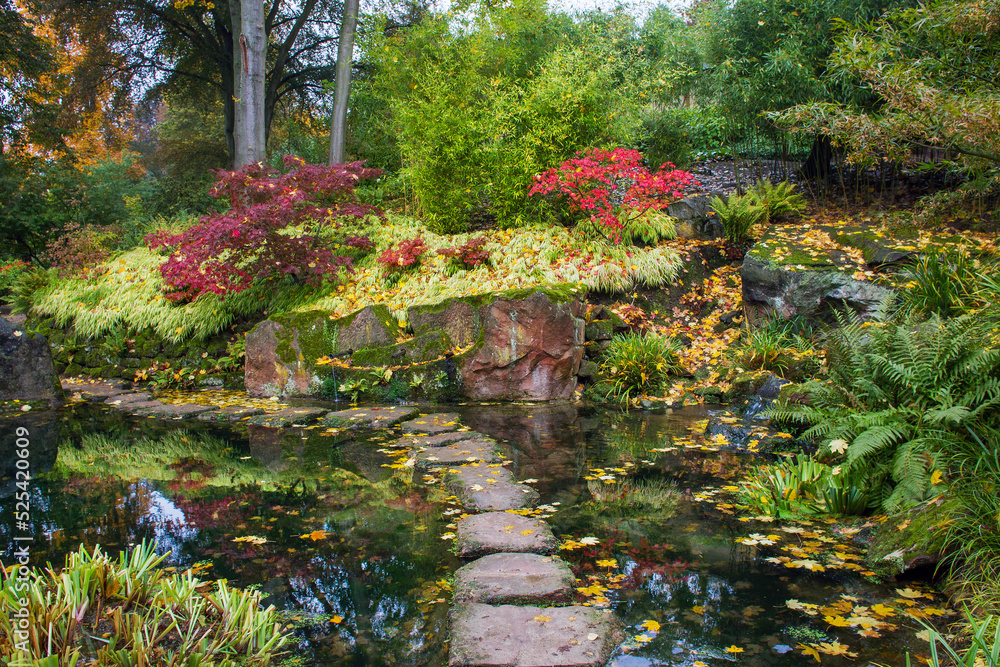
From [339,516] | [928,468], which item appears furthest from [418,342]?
[928,468]

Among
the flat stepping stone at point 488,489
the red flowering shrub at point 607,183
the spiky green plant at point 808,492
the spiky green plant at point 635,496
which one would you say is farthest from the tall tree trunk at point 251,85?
the spiky green plant at point 808,492

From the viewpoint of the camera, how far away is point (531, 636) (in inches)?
85.8

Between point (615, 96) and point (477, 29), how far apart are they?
11.9 feet

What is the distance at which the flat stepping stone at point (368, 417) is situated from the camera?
573 cm

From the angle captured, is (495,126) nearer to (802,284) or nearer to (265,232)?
(265,232)

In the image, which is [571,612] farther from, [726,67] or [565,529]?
[726,67]

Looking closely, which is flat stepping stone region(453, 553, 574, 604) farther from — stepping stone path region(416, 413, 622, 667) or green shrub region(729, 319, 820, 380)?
green shrub region(729, 319, 820, 380)

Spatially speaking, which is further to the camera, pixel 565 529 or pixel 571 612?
pixel 565 529

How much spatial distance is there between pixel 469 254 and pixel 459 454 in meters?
3.68

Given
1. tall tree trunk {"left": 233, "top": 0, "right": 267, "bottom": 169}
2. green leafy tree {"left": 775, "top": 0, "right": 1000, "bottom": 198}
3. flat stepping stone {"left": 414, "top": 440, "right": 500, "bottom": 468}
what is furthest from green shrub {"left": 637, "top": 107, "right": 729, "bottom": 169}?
flat stepping stone {"left": 414, "top": 440, "right": 500, "bottom": 468}

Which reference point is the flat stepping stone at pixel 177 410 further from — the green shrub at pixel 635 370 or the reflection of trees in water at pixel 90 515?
the green shrub at pixel 635 370

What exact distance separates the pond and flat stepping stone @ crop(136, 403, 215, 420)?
866 mm

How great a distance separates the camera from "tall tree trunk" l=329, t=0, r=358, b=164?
A: 11172 mm

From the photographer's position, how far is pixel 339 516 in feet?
11.5
